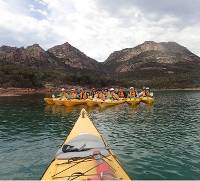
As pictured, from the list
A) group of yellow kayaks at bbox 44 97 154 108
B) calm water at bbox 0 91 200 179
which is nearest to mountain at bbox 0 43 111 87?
group of yellow kayaks at bbox 44 97 154 108

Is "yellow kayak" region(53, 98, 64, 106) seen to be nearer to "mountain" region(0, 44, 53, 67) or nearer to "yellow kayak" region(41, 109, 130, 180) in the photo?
"yellow kayak" region(41, 109, 130, 180)

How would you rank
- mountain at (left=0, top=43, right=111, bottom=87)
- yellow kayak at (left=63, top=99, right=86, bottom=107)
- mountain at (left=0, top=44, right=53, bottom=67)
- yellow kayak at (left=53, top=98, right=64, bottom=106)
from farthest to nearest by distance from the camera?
mountain at (left=0, top=44, right=53, bottom=67) < mountain at (left=0, top=43, right=111, bottom=87) < yellow kayak at (left=53, top=98, right=64, bottom=106) < yellow kayak at (left=63, top=99, right=86, bottom=107)

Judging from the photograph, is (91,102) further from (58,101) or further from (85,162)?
(85,162)

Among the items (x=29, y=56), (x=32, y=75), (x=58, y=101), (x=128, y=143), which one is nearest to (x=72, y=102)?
(x=58, y=101)

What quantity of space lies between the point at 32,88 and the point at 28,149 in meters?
69.8

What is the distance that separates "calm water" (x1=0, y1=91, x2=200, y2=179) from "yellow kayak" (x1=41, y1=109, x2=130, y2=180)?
2.06m

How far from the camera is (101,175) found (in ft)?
32.1

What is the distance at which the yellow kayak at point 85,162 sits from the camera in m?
10.2

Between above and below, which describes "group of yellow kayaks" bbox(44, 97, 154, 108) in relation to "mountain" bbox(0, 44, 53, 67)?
below

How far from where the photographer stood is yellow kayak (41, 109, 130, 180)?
10234mm

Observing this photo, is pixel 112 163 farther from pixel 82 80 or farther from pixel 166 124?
pixel 82 80

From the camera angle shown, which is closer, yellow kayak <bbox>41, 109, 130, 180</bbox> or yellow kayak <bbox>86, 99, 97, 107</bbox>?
yellow kayak <bbox>41, 109, 130, 180</bbox>

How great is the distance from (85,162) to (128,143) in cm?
863

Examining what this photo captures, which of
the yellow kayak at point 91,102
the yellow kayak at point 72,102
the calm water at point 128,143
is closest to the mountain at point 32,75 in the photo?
the yellow kayak at point 72,102
